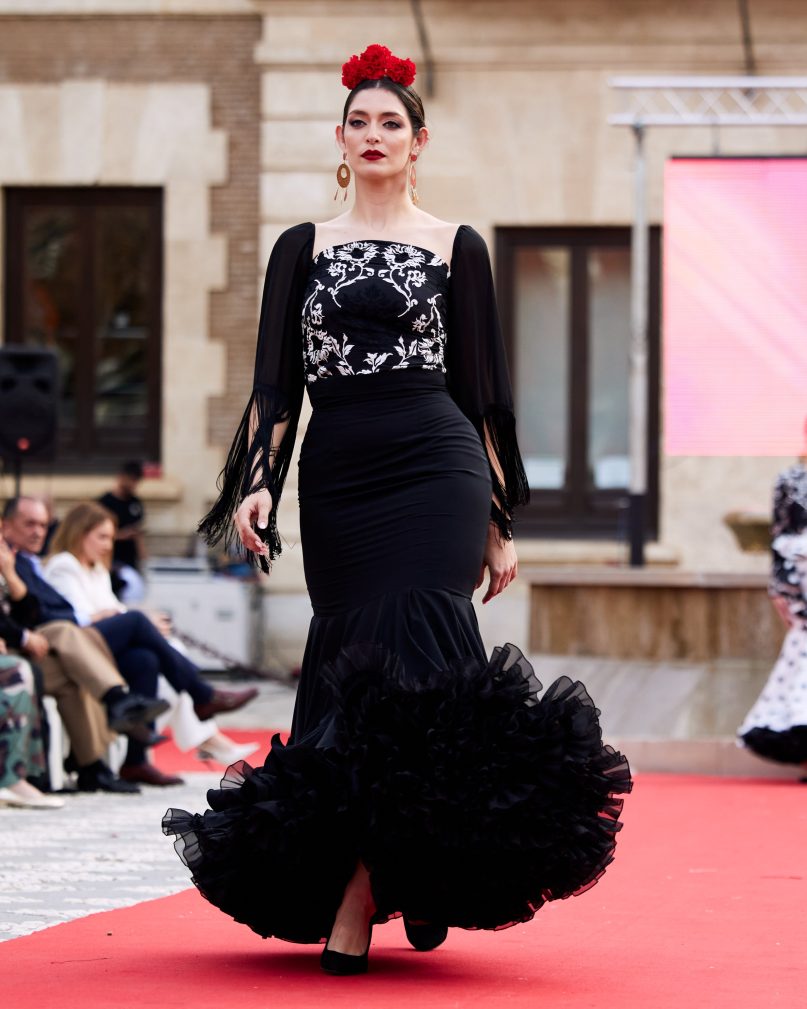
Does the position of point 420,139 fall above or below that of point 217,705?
above

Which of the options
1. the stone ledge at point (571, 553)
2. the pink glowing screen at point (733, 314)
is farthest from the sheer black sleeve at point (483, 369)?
the stone ledge at point (571, 553)

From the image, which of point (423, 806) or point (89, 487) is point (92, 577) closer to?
point (423, 806)

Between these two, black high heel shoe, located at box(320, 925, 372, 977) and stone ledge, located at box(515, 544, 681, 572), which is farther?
stone ledge, located at box(515, 544, 681, 572)

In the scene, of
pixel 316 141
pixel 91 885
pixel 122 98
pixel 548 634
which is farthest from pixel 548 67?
pixel 91 885

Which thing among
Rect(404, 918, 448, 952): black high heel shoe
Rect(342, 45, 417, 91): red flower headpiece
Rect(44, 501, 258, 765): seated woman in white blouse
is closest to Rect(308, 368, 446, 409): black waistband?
Rect(342, 45, 417, 91): red flower headpiece

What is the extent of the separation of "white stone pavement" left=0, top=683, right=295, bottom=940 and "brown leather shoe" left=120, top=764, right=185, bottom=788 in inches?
1.7

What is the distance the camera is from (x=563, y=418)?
19.4 metres

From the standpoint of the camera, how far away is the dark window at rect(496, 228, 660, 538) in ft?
62.6

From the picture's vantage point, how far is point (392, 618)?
4.86m

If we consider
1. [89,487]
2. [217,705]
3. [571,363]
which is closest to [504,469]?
[217,705]

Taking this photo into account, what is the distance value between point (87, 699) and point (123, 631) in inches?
23.2

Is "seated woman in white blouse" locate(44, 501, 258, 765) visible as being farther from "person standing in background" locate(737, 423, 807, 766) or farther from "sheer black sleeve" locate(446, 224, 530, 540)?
"sheer black sleeve" locate(446, 224, 530, 540)

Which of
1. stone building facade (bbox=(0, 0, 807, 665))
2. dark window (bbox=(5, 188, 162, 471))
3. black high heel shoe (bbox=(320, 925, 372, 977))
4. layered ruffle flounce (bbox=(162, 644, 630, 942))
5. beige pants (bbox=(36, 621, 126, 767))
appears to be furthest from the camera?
dark window (bbox=(5, 188, 162, 471))

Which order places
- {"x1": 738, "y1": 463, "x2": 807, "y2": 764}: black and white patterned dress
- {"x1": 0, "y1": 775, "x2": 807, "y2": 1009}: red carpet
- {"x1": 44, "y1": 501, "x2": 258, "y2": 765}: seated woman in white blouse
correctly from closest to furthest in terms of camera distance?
{"x1": 0, "y1": 775, "x2": 807, "y2": 1009}: red carpet, {"x1": 44, "y1": 501, "x2": 258, "y2": 765}: seated woman in white blouse, {"x1": 738, "y1": 463, "x2": 807, "y2": 764}: black and white patterned dress
